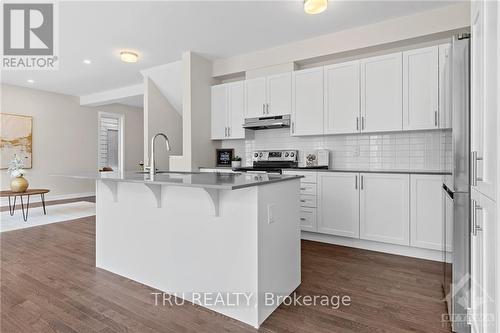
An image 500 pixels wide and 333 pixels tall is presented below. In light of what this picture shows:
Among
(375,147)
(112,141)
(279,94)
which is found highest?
(279,94)

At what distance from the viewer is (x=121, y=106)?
8250 mm

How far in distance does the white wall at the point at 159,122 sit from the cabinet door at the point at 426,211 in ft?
13.8

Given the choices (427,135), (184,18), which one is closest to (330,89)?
(427,135)

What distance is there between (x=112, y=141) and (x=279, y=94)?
20.5 ft

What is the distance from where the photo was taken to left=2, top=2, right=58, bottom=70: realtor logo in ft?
10.4

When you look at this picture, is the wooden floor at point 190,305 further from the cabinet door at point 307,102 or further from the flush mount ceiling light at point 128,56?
the flush mount ceiling light at point 128,56

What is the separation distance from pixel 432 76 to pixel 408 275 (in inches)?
83.8

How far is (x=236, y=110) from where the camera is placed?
4504 mm

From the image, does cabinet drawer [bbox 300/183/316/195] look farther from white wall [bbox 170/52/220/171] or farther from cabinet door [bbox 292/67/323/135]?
white wall [bbox 170/52/220/171]

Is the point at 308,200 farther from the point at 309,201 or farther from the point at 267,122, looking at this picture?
the point at 267,122

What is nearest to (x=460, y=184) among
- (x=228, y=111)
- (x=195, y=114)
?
(x=228, y=111)

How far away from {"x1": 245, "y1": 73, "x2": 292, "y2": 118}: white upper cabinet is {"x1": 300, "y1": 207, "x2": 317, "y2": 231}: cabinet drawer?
4.71 feet

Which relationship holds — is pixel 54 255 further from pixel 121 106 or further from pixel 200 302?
pixel 121 106

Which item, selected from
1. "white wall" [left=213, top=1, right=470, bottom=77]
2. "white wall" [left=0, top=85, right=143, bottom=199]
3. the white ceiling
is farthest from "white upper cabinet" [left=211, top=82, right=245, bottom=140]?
"white wall" [left=0, top=85, right=143, bottom=199]
